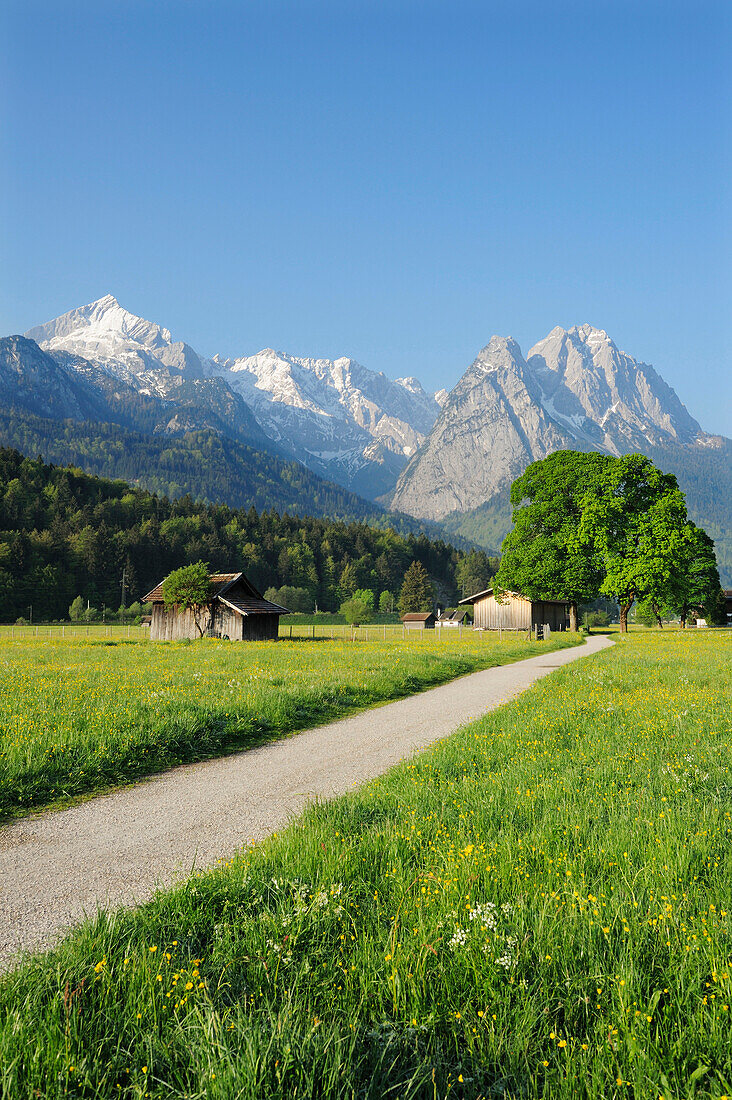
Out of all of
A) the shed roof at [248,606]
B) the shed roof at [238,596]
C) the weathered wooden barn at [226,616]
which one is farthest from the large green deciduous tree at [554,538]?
the weathered wooden barn at [226,616]

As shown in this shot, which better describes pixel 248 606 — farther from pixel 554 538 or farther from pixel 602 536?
pixel 602 536

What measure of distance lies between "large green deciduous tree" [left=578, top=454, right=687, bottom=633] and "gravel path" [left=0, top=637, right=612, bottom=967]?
40.1m

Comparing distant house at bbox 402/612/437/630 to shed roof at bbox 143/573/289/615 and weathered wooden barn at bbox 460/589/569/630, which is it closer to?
weathered wooden barn at bbox 460/589/569/630

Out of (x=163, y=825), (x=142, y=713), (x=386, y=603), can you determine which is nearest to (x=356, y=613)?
(x=386, y=603)

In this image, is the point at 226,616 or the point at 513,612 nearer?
the point at 226,616

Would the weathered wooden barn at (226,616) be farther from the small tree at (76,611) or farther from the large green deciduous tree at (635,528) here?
the small tree at (76,611)

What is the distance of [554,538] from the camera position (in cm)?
5209

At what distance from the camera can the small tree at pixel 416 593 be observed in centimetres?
14450

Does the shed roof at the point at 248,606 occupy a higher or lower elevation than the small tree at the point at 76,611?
higher

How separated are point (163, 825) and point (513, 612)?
68757 millimetres

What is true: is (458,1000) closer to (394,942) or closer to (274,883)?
(394,942)

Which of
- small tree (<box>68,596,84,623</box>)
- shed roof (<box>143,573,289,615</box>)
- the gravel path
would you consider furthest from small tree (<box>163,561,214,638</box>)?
small tree (<box>68,596,84,623</box>)

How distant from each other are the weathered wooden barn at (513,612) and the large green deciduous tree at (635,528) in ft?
59.6

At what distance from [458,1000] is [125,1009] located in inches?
71.8
